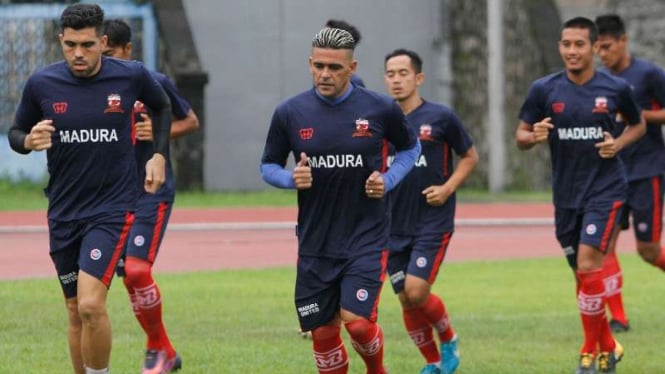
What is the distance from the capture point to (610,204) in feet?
37.2

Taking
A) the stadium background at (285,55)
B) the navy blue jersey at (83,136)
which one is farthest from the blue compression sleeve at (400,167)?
the stadium background at (285,55)

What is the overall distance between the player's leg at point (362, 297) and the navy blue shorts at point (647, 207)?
15.1 feet

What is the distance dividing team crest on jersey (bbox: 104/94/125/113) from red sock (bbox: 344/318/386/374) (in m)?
1.85

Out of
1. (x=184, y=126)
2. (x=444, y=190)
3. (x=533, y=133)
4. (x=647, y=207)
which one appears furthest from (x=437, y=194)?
(x=647, y=207)

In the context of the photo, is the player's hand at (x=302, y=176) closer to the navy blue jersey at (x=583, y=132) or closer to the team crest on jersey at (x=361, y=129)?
the team crest on jersey at (x=361, y=129)

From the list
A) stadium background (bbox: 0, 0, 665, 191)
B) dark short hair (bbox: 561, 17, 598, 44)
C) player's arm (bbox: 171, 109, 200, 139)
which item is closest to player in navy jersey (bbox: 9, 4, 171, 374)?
player's arm (bbox: 171, 109, 200, 139)

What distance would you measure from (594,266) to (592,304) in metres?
0.26

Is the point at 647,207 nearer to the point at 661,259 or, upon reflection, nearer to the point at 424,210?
the point at 661,259

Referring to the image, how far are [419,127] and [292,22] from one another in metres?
21.2

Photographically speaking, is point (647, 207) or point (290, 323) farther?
point (290, 323)

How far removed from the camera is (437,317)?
11.6 meters

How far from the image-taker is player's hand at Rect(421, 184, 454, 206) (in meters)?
11.5

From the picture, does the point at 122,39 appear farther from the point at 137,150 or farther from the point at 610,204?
the point at 610,204

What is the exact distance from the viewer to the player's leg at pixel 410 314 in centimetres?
1150
